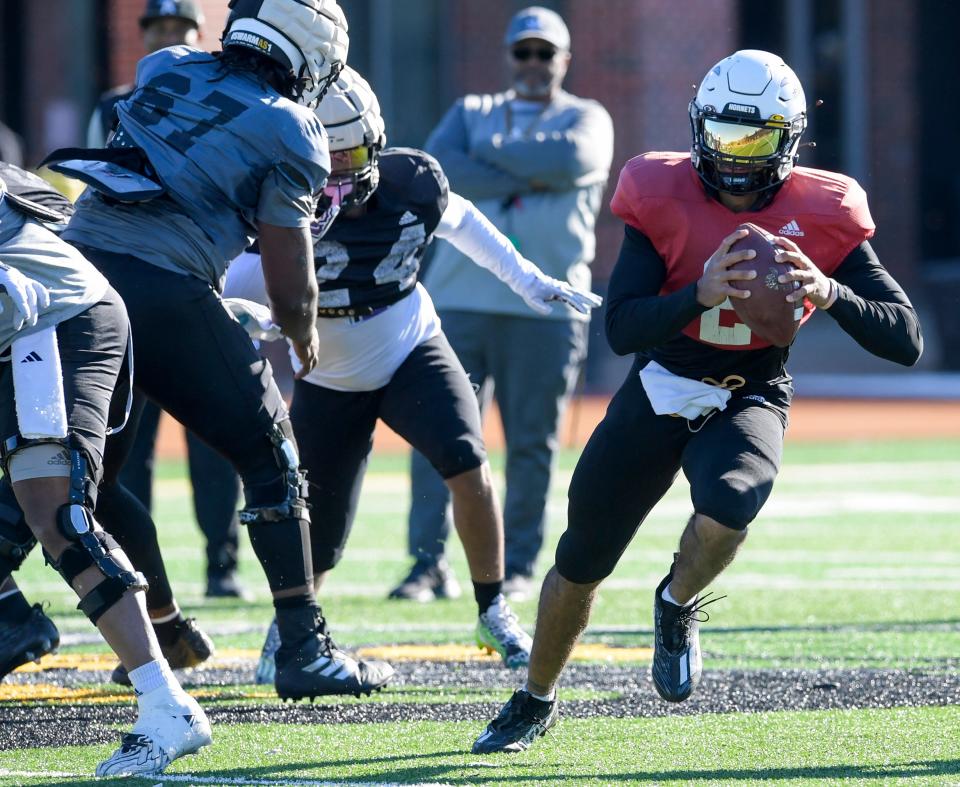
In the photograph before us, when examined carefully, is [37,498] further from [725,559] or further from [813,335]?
[813,335]

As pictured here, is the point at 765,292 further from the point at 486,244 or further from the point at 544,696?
the point at 486,244

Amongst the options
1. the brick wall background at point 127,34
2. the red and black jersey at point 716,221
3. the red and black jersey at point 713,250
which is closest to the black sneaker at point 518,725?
the red and black jersey at point 713,250

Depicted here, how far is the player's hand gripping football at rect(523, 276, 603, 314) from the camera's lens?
548cm

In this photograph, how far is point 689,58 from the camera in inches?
731

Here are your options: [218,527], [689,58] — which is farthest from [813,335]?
[218,527]

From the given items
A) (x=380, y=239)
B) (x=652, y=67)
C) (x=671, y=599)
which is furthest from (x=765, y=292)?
(x=652, y=67)

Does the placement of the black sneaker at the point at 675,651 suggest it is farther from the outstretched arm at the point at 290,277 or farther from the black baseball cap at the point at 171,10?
the black baseball cap at the point at 171,10

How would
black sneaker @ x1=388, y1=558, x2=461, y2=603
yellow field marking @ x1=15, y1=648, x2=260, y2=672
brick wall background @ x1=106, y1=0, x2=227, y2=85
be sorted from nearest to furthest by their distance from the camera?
yellow field marking @ x1=15, y1=648, x2=260, y2=672 < black sneaker @ x1=388, y1=558, x2=461, y2=603 < brick wall background @ x1=106, y1=0, x2=227, y2=85

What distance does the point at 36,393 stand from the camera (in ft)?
13.6

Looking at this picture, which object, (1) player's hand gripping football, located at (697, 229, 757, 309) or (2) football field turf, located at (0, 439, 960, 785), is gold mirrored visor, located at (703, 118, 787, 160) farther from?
(2) football field turf, located at (0, 439, 960, 785)

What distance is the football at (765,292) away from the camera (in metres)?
4.23

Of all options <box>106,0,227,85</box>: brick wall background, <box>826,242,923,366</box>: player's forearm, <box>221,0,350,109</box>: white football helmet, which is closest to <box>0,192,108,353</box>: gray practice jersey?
<box>221,0,350,109</box>: white football helmet

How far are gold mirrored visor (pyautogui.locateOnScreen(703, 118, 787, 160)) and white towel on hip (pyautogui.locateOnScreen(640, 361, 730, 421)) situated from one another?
59 centimetres

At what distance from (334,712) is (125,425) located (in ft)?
3.34
